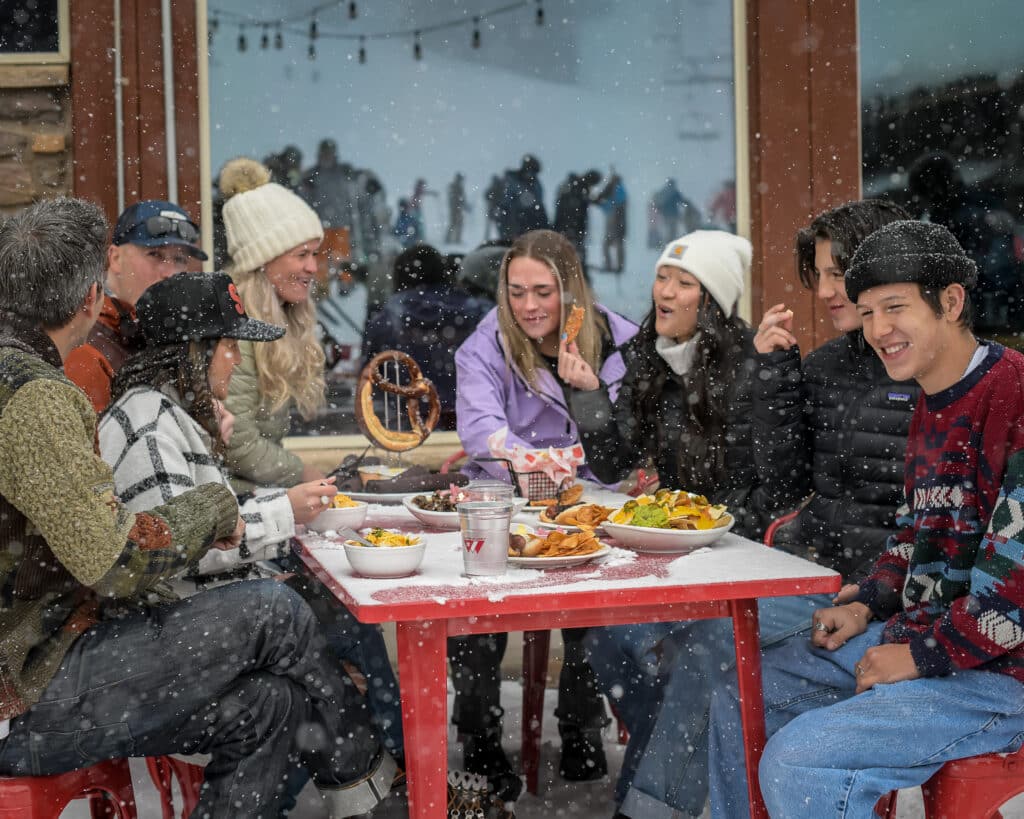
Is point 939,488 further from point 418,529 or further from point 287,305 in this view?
point 287,305

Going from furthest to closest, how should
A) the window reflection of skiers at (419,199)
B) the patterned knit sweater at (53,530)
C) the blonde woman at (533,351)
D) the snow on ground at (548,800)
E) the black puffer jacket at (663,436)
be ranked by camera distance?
the window reflection of skiers at (419,199) → the blonde woman at (533,351) → the black puffer jacket at (663,436) → the snow on ground at (548,800) → the patterned knit sweater at (53,530)

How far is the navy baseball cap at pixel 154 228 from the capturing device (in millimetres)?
4027

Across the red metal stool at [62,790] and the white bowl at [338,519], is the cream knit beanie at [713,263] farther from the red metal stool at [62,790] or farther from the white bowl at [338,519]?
the red metal stool at [62,790]

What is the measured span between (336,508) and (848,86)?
3.95m

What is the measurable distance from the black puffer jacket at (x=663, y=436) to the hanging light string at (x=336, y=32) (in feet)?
8.57

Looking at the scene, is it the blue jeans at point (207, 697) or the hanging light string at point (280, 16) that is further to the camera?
the hanging light string at point (280, 16)

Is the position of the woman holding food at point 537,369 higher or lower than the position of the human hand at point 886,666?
higher

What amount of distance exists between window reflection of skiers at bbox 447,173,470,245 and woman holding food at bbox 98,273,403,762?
9.56 ft

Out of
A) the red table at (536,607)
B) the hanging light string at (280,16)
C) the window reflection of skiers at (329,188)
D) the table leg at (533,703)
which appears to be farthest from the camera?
the window reflection of skiers at (329,188)

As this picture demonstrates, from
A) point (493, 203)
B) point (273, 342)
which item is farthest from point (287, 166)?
point (273, 342)

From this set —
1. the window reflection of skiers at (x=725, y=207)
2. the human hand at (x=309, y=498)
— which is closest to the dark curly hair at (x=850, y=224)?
the human hand at (x=309, y=498)

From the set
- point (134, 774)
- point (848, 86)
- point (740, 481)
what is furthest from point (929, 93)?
point (134, 774)

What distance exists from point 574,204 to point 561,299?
179cm

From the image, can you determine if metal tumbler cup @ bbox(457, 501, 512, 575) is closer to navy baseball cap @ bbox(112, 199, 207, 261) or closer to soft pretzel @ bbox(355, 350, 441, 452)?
soft pretzel @ bbox(355, 350, 441, 452)
